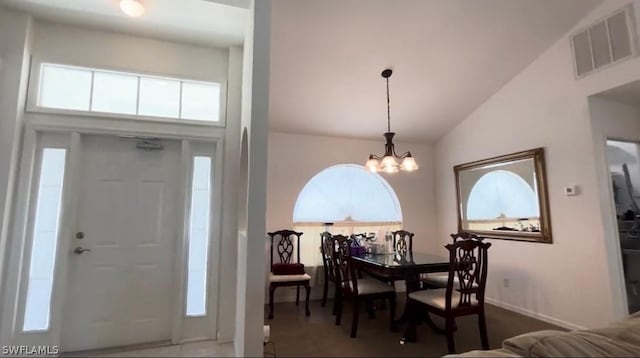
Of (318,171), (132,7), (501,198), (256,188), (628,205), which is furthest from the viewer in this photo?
(318,171)

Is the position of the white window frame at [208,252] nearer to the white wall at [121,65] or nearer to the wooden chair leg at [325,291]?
the white wall at [121,65]

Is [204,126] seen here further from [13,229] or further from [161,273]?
[13,229]

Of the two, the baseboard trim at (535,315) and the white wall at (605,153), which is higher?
the white wall at (605,153)

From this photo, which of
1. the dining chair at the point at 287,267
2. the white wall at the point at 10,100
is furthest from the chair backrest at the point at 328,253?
the white wall at the point at 10,100

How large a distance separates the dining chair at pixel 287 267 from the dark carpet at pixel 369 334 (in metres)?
0.31

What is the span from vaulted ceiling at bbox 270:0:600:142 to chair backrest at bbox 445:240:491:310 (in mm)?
2075

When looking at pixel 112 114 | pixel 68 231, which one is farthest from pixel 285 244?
pixel 112 114

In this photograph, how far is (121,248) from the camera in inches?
116

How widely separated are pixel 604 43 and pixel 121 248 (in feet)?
16.4

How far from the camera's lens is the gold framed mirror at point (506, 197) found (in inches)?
144

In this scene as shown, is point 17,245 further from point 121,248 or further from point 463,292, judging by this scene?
point 463,292

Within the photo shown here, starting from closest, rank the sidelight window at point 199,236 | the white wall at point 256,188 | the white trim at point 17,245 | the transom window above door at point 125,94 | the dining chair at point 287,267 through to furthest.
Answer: the white wall at point 256,188 → the white trim at point 17,245 → the transom window above door at point 125,94 → the sidelight window at point 199,236 → the dining chair at point 287,267

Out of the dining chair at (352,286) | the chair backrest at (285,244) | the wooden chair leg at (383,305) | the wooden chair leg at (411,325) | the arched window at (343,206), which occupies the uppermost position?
the arched window at (343,206)

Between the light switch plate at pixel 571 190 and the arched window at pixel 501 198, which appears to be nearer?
the light switch plate at pixel 571 190
